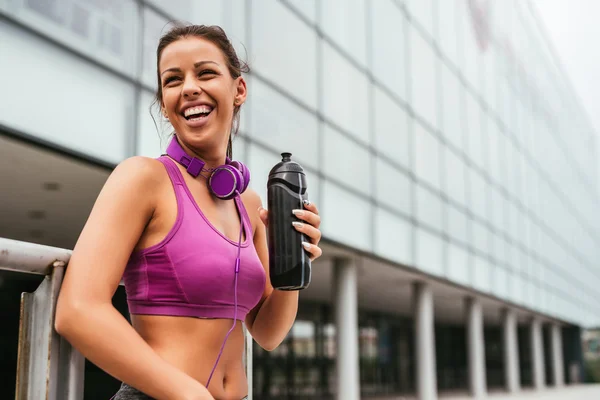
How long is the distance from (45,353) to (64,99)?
6586mm

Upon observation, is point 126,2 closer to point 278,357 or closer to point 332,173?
point 332,173

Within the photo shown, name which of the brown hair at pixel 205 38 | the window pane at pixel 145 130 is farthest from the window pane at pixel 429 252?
the brown hair at pixel 205 38

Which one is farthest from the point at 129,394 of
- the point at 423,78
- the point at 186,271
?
the point at 423,78

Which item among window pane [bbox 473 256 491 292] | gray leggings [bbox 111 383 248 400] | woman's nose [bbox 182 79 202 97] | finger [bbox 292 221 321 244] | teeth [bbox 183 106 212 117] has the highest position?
window pane [bbox 473 256 491 292]

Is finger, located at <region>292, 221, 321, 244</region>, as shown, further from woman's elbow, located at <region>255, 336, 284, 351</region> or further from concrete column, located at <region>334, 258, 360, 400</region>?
concrete column, located at <region>334, 258, 360, 400</region>

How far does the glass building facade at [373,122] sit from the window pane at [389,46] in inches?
2.7

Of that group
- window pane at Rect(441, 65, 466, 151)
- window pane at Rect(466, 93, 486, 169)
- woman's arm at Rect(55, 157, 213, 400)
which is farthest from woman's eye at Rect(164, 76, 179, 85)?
window pane at Rect(466, 93, 486, 169)

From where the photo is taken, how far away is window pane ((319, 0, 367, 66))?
14.5 meters

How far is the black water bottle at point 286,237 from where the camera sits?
170cm

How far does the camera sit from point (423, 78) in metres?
19.6

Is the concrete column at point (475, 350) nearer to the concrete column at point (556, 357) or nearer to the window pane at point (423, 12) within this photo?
the window pane at point (423, 12)

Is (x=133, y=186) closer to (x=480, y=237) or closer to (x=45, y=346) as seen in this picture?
(x=45, y=346)

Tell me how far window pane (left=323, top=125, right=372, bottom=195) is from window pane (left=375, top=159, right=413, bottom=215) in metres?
0.62

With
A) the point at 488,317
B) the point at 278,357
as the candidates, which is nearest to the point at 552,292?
the point at 488,317
